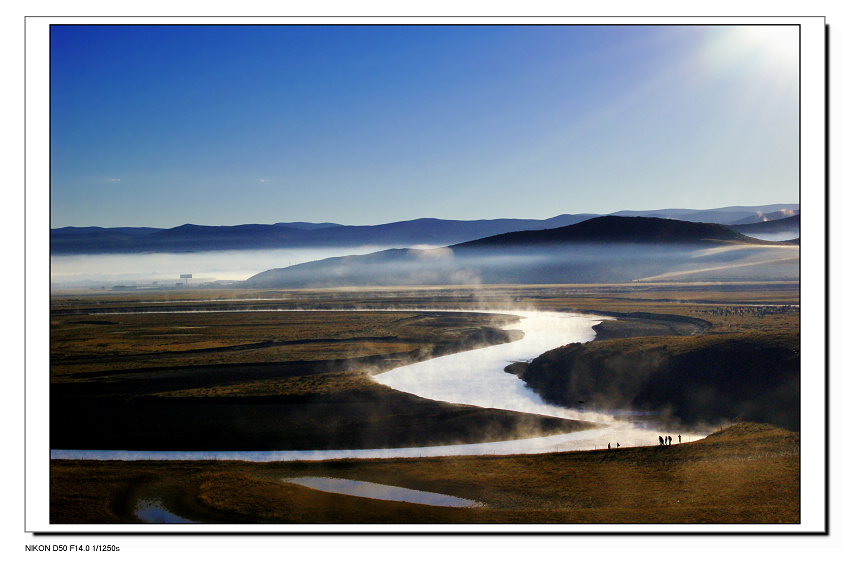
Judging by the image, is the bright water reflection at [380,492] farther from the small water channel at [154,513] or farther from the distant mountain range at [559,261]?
the distant mountain range at [559,261]

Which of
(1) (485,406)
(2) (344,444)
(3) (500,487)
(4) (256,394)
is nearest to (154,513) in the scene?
(2) (344,444)

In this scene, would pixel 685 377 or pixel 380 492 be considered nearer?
pixel 380 492

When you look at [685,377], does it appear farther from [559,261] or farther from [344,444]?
[559,261]

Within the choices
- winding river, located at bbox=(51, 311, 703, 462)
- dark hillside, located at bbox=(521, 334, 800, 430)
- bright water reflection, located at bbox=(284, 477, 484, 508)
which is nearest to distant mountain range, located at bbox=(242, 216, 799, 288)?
winding river, located at bbox=(51, 311, 703, 462)

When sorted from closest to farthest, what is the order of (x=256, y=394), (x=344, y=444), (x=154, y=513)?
1. (x=154, y=513)
2. (x=344, y=444)
3. (x=256, y=394)

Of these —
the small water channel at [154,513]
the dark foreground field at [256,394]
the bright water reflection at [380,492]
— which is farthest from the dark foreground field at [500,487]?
the dark foreground field at [256,394]

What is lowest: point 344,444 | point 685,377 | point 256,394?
point 344,444
